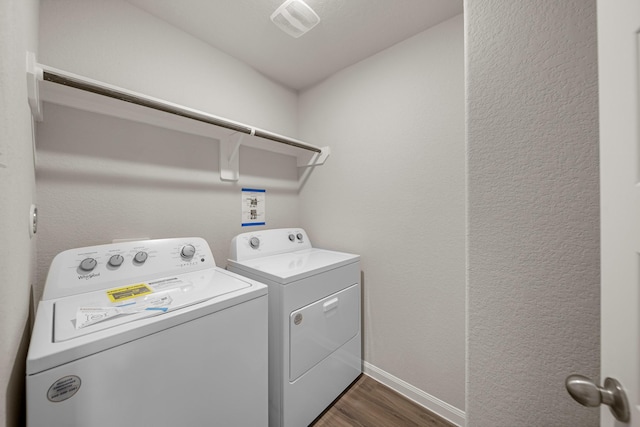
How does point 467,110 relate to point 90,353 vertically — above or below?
above

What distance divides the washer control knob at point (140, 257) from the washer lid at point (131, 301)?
113 mm

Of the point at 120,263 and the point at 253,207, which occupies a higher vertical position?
the point at 253,207

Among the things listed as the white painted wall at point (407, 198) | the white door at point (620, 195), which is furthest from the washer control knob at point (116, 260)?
the white door at point (620, 195)

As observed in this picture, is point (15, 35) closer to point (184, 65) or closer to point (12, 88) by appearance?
point (12, 88)

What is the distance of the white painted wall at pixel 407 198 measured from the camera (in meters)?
1.38

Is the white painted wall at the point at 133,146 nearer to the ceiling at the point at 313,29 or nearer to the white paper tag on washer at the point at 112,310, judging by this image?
the ceiling at the point at 313,29

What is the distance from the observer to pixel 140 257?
1132mm

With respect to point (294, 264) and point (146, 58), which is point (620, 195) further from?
point (146, 58)

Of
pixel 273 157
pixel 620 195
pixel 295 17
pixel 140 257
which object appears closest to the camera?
pixel 620 195

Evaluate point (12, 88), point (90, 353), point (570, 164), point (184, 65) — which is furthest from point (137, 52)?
point (570, 164)

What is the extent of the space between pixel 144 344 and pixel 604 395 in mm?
A: 1111

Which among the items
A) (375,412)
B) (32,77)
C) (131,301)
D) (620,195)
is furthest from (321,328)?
(32,77)

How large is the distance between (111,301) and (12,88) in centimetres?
72

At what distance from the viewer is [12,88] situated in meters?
0.60
